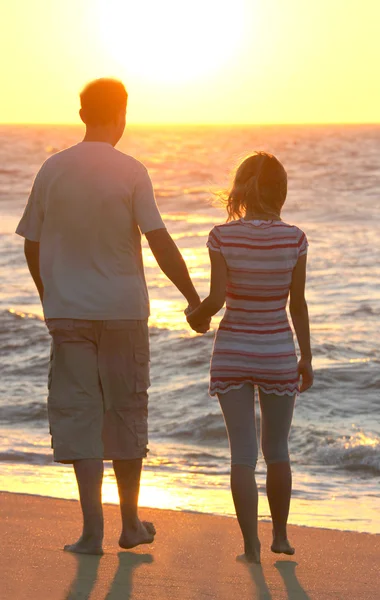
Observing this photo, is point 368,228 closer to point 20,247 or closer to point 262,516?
point 20,247

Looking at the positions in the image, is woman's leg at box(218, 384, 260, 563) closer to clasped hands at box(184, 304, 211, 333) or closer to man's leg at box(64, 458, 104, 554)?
clasped hands at box(184, 304, 211, 333)

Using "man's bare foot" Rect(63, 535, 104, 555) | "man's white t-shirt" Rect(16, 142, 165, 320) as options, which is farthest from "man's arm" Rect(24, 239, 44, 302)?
"man's bare foot" Rect(63, 535, 104, 555)

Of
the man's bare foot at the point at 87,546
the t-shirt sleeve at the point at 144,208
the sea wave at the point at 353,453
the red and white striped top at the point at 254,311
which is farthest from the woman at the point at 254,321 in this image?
the sea wave at the point at 353,453

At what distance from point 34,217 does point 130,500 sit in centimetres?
114

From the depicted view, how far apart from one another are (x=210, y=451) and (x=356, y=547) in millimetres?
3174

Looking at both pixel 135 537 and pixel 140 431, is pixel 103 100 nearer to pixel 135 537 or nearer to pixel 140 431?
pixel 140 431

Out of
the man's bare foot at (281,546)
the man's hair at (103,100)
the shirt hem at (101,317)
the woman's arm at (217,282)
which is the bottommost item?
the man's bare foot at (281,546)

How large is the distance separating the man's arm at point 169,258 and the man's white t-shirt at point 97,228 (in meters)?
0.04

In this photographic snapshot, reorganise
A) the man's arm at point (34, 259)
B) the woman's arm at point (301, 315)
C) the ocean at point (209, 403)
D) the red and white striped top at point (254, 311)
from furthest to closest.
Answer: the ocean at point (209, 403) < the man's arm at point (34, 259) < the woman's arm at point (301, 315) < the red and white striped top at point (254, 311)

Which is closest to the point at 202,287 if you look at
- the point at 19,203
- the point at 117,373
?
the point at 117,373

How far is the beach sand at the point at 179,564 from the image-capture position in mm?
3592

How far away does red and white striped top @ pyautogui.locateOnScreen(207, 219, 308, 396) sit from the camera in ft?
13.1

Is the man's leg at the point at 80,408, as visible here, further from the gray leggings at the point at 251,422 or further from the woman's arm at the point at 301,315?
the woman's arm at the point at 301,315

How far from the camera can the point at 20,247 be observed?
20438mm
